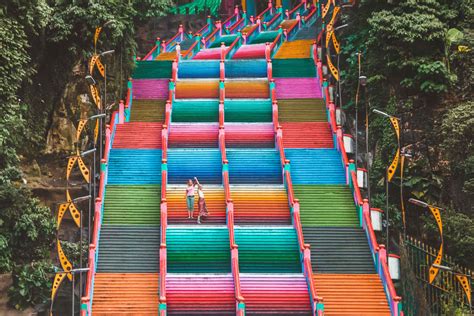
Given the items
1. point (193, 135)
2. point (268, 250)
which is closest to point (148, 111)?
point (193, 135)

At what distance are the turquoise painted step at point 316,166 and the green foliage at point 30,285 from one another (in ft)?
31.2

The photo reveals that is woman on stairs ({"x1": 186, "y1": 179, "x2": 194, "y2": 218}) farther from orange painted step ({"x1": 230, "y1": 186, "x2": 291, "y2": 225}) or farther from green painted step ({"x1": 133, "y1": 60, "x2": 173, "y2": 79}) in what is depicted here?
green painted step ({"x1": 133, "y1": 60, "x2": 173, "y2": 79})

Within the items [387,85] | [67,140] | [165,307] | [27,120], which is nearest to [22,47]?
[27,120]

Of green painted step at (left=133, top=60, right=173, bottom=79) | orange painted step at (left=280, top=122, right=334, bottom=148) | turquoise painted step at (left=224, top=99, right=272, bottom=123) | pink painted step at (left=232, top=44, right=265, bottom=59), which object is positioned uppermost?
pink painted step at (left=232, top=44, right=265, bottom=59)

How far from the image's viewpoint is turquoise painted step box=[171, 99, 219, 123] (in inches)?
1077

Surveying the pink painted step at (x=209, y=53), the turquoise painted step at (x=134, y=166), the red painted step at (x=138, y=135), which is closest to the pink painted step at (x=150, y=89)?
the red painted step at (x=138, y=135)

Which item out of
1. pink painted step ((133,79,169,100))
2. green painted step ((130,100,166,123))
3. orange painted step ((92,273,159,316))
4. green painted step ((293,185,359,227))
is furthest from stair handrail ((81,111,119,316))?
green painted step ((293,185,359,227))

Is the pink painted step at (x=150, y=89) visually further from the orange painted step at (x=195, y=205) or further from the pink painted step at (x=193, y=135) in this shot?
the orange painted step at (x=195, y=205)

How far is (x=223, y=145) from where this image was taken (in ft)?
81.7

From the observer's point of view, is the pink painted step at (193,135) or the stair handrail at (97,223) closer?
the stair handrail at (97,223)

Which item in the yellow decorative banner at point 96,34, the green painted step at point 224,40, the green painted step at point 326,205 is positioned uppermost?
the green painted step at point 224,40

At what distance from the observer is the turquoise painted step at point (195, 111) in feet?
89.7

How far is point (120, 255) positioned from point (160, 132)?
24.8ft

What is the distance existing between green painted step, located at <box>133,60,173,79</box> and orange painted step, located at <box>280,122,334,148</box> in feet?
24.2
